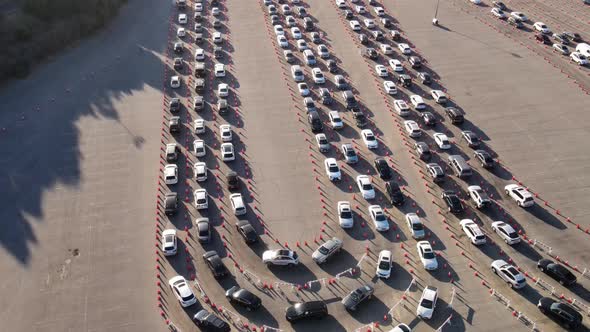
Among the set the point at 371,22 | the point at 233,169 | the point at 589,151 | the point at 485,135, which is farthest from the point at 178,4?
the point at 589,151

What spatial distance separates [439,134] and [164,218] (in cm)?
3594

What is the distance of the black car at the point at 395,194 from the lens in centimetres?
5122

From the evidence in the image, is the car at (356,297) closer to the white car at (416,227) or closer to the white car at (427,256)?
the white car at (427,256)

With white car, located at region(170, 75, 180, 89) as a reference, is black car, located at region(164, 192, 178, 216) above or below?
below

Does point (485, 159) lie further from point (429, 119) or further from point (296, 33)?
point (296, 33)

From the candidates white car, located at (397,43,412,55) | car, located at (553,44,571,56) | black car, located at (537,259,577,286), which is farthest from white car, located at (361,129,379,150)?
car, located at (553,44,571,56)

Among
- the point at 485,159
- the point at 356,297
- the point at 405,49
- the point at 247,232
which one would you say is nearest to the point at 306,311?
the point at 356,297

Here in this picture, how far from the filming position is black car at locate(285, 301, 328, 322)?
3981 cm

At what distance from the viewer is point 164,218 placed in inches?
1981

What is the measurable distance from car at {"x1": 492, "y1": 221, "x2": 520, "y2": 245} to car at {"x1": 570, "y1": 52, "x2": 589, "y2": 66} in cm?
4529

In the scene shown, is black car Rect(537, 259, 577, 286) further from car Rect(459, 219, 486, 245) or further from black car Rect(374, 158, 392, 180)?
black car Rect(374, 158, 392, 180)

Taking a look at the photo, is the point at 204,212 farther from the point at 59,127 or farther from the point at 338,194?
the point at 59,127

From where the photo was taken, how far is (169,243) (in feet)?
151

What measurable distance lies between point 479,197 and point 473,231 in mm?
5203
